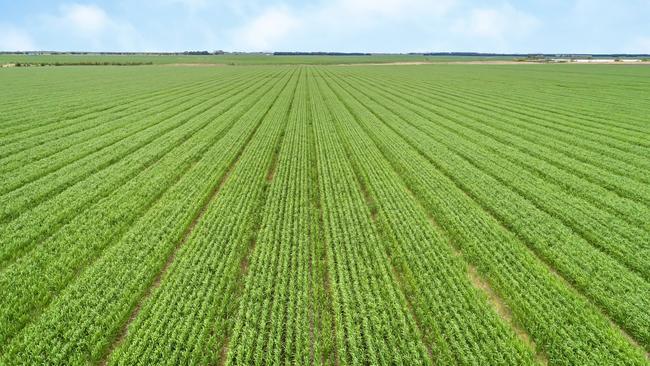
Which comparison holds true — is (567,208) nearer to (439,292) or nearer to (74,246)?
(439,292)

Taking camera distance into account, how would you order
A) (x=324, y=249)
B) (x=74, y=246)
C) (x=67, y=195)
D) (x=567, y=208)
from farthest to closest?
1. (x=67, y=195)
2. (x=567, y=208)
3. (x=324, y=249)
4. (x=74, y=246)

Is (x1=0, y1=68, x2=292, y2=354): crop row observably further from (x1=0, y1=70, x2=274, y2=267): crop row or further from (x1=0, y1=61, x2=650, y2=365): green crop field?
(x1=0, y1=70, x2=274, y2=267): crop row

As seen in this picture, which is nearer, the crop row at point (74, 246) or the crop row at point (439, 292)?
the crop row at point (439, 292)

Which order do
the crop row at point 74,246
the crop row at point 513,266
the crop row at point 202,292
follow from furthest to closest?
the crop row at point 74,246 → the crop row at point 513,266 → the crop row at point 202,292

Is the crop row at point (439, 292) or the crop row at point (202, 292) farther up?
the crop row at point (202, 292)

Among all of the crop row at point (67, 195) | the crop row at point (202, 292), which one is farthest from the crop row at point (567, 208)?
the crop row at point (67, 195)

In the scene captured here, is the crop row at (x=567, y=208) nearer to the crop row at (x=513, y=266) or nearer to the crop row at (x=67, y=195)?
the crop row at (x=513, y=266)

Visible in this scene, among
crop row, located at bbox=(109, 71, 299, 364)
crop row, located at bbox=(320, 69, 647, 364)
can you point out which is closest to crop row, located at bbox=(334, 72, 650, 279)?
crop row, located at bbox=(320, 69, 647, 364)

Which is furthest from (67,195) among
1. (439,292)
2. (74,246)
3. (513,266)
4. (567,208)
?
(567,208)

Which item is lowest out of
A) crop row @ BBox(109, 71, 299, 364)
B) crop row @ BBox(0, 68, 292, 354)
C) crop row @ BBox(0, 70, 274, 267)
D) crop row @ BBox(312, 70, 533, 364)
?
crop row @ BBox(312, 70, 533, 364)

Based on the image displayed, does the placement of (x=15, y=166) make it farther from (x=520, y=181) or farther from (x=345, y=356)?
(x=520, y=181)
